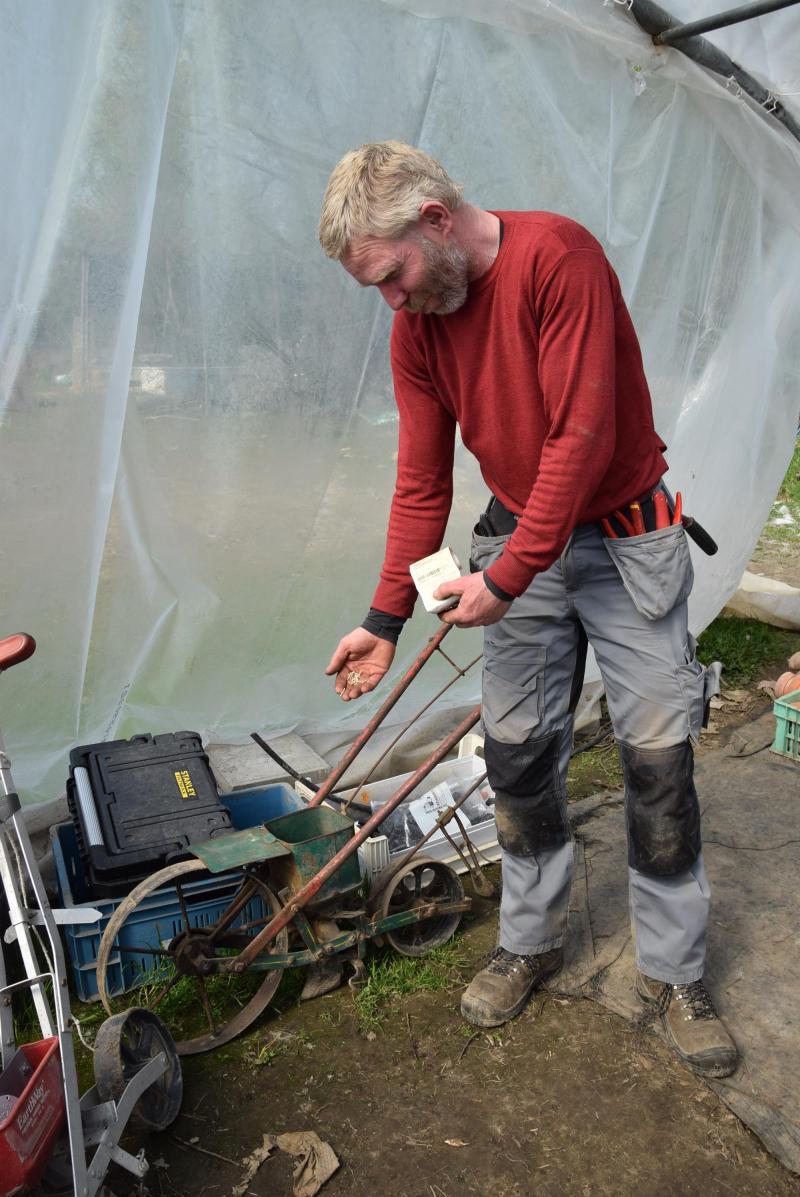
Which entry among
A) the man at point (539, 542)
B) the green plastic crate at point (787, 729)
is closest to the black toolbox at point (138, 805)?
the man at point (539, 542)

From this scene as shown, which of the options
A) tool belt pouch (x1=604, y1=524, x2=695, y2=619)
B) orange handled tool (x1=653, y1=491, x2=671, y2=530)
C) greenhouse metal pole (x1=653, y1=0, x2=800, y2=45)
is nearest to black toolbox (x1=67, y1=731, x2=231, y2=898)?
tool belt pouch (x1=604, y1=524, x2=695, y2=619)

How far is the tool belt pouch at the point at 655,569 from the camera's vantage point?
232 centimetres

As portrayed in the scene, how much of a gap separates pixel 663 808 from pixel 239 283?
2.07 m

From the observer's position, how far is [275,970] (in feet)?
8.72

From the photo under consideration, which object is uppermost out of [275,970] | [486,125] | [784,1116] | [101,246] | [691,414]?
[486,125]

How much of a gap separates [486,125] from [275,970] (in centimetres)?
283

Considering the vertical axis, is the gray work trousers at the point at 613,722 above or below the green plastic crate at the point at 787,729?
above

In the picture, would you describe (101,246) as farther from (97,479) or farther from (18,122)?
(97,479)

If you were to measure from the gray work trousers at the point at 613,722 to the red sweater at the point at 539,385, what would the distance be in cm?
18

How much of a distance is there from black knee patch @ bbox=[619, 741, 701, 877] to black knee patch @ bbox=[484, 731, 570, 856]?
202 mm

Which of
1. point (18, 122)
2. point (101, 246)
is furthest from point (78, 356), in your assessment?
point (18, 122)

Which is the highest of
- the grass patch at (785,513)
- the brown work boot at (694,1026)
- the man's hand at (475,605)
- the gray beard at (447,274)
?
the gray beard at (447,274)

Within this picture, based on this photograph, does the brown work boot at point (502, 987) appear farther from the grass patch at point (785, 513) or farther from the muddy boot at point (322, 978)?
the grass patch at point (785, 513)

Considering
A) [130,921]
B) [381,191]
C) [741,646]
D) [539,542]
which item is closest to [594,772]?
[741,646]
